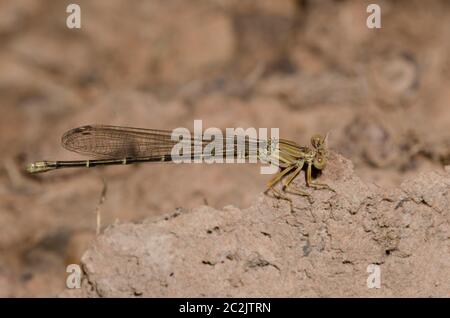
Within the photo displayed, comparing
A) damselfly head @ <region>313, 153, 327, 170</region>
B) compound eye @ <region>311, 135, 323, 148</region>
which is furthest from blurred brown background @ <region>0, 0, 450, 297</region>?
damselfly head @ <region>313, 153, 327, 170</region>

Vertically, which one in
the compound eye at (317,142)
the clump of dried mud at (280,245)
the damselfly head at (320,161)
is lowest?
the clump of dried mud at (280,245)

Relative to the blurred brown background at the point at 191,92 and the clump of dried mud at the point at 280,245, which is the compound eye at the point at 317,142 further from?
the blurred brown background at the point at 191,92

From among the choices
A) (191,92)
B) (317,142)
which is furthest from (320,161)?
(191,92)

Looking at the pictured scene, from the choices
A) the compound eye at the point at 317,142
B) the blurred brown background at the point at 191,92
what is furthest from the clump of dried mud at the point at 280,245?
the blurred brown background at the point at 191,92

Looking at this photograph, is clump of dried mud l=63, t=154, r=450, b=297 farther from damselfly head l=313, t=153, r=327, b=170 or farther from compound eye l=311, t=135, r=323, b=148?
compound eye l=311, t=135, r=323, b=148

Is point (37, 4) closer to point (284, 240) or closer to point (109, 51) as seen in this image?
point (109, 51)

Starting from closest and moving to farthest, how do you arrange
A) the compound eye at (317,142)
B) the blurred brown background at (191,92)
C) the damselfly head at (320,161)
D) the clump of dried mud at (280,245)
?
the clump of dried mud at (280,245), the damselfly head at (320,161), the compound eye at (317,142), the blurred brown background at (191,92)
